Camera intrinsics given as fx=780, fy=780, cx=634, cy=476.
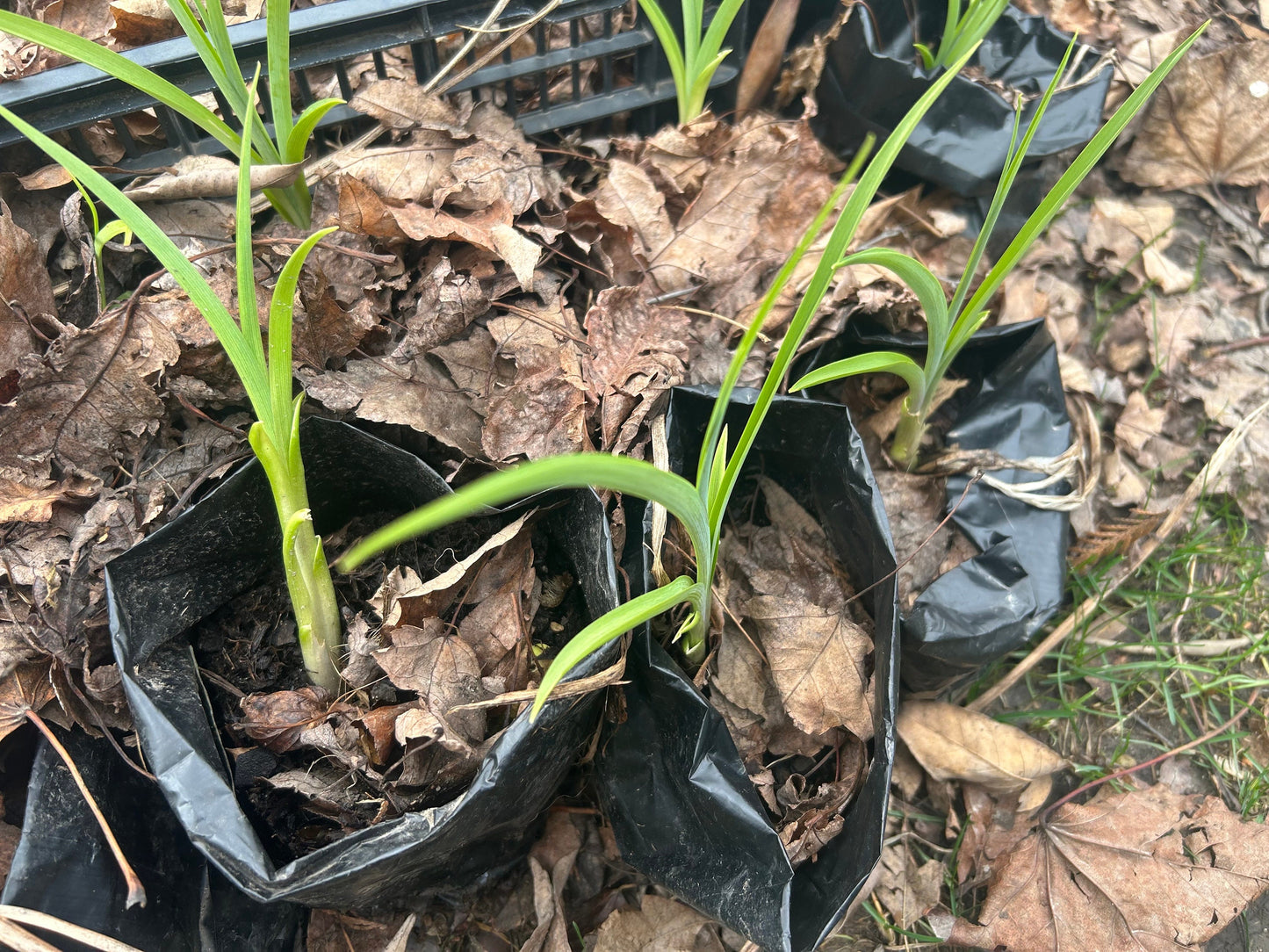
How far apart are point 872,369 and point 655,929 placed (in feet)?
Answer: 2.59

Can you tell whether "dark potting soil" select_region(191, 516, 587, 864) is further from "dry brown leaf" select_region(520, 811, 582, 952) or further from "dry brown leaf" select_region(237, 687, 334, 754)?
"dry brown leaf" select_region(520, 811, 582, 952)

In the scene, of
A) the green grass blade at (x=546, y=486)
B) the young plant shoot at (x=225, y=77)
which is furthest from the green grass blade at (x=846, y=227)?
the young plant shoot at (x=225, y=77)

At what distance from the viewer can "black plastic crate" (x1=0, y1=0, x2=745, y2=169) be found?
3.44 feet

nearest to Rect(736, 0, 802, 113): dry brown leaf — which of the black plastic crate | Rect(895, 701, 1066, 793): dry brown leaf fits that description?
the black plastic crate

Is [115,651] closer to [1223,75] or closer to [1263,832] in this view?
[1263,832]

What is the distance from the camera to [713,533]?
0.85 metres

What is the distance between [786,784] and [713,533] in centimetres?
40

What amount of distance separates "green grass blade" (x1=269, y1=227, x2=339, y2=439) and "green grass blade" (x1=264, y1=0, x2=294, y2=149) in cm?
34

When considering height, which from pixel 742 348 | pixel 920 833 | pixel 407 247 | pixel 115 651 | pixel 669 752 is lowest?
pixel 920 833

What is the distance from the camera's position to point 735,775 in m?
0.90

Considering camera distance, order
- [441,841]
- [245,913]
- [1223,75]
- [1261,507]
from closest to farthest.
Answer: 1. [441,841]
2. [245,913]
3. [1261,507]
4. [1223,75]

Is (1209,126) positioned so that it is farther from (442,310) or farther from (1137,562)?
(442,310)

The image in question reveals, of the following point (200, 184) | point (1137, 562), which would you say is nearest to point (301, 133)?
point (200, 184)

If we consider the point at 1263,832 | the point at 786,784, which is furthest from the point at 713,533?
the point at 1263,832
